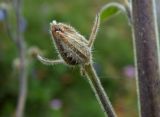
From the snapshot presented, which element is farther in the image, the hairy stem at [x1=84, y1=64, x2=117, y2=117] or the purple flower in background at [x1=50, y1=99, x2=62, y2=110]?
the purple flower in background at [x1=50, y1=99, x2=62, y2=110]

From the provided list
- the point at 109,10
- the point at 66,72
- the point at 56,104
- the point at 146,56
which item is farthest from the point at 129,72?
the point at 146,56

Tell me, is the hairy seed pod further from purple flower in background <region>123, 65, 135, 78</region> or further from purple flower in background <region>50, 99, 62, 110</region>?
purple flower in background <region>123, 65, 135, 78</region>

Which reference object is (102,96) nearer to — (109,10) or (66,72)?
(109,10)

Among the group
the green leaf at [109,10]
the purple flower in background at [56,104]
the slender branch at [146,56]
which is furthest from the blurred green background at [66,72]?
the slender branch at [146,56]

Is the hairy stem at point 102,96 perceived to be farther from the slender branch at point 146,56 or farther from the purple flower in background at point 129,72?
the purple flower in background at point 129,72

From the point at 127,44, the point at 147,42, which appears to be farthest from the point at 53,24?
the point at 127,44

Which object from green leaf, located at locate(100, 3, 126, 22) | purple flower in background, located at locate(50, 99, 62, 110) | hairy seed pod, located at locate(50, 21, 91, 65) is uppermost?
green leaf, located at locate(100, 3, 126, 22)

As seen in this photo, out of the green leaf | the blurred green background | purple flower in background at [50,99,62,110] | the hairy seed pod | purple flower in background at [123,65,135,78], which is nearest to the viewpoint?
the hairy seed pod

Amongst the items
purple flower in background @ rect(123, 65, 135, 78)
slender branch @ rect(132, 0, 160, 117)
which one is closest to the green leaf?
slender branch @ rect(132, 0, 160, 117)
